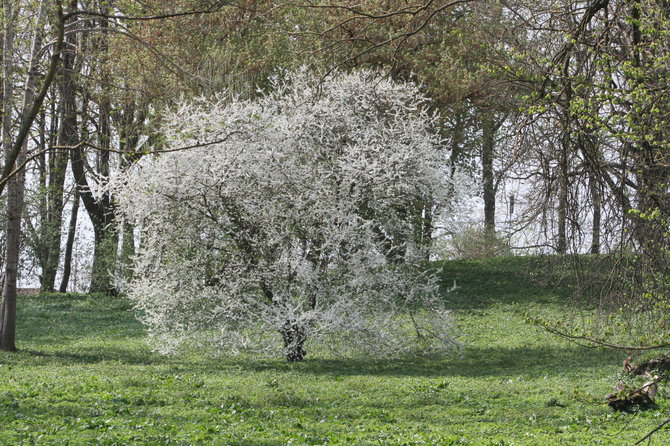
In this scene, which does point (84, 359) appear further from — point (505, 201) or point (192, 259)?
point (505, 201)

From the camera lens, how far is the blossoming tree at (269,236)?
1469 cm

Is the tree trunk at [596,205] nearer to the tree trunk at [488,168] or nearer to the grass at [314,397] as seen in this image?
the grass at [314,397]

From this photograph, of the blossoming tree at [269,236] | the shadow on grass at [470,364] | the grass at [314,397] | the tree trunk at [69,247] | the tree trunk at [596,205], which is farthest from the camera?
the tree trunk at [69,247]

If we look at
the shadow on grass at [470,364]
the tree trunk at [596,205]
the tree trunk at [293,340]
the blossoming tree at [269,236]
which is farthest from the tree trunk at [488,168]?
the tree trunk at [596,205]

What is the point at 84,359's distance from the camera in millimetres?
15727

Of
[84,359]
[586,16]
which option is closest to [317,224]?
[84,359]

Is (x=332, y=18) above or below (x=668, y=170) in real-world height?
above

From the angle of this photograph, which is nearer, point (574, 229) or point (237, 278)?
point (574, 229)

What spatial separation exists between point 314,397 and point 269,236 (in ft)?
15.4

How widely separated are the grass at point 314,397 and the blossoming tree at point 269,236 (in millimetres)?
916

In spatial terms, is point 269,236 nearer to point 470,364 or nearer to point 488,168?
point 470,364

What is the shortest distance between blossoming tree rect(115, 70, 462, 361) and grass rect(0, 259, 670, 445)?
92 cm

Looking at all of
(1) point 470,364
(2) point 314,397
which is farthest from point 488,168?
(2) point 314,397

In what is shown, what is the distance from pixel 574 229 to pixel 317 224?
803cm
